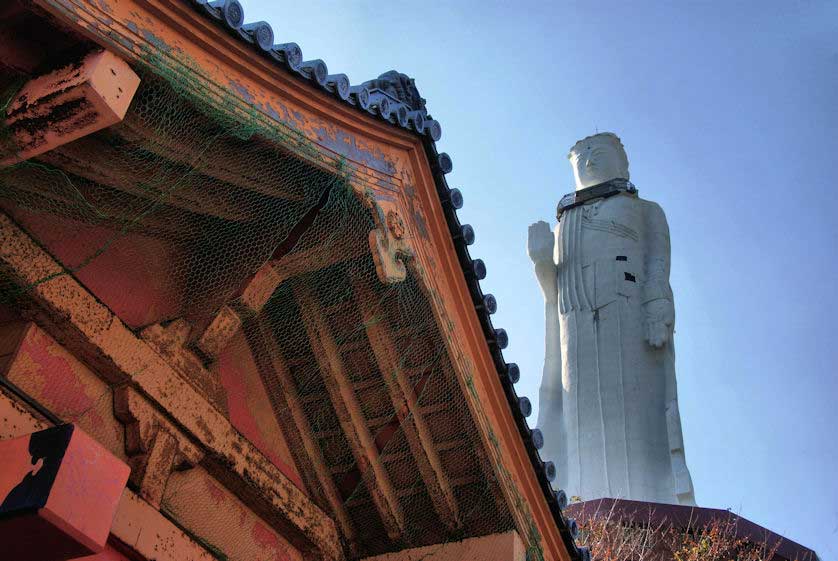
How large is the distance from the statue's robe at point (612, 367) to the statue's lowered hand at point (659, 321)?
0.14 m

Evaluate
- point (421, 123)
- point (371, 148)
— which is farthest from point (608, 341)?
point (371, 148)

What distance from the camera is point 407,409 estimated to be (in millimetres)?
4809

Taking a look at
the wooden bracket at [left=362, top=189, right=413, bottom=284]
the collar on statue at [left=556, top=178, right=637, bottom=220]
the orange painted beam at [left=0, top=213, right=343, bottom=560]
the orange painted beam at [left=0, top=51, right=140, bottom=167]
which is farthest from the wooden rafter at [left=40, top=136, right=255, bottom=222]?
the collar on statue at [left=556, top=178, right=637, bottom=220]

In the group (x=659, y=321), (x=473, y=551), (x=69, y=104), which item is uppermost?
(x=659, y=321)

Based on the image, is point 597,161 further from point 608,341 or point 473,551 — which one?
point 473,551

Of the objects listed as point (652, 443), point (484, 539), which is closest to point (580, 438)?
point (652, 443)

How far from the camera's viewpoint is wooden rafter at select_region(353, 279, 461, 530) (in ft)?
15.0

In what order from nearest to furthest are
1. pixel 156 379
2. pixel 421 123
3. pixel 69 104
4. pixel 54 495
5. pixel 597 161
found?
pixel 54 495
pixel 69 104
pixel 156 379
pixel 421 123
pixel 597 161

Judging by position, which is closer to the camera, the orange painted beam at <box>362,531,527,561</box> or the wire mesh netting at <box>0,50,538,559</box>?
the wire mesh netting at <box>0,50,538,559</box>

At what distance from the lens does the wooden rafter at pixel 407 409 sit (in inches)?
180

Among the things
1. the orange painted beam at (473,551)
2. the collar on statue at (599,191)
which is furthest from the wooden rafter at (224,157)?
the collar on statue at (599,191)

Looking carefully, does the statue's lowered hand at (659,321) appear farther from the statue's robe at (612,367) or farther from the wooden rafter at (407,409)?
the wooden rafter at (407,409)

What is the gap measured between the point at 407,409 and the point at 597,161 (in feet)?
48.4

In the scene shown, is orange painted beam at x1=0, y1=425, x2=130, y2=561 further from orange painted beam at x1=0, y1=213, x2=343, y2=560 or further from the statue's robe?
the statue's robe
